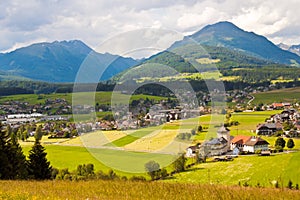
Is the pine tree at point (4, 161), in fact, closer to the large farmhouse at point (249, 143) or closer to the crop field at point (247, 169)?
the crop field at point (247, 169)

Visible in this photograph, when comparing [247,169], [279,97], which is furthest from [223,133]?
[279,97]

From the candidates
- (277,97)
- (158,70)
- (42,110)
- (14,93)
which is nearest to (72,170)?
(158,70)

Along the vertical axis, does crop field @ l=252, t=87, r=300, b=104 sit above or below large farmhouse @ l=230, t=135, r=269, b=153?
above

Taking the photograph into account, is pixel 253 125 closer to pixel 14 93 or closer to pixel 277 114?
pixel 277 114

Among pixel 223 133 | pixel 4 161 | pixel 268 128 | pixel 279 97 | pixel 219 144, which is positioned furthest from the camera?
pixel 279 97

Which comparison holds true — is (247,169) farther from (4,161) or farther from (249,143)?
(4,161)

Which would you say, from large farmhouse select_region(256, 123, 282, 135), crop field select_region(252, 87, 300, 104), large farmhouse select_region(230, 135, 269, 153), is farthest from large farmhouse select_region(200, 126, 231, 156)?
crop field select_region(252, 87, 300, 104)

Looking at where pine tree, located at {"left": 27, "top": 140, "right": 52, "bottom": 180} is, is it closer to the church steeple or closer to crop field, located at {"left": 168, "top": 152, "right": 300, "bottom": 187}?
crop field, located at {"left": 168, "top": 152, "right": 300, "bottom": 187}

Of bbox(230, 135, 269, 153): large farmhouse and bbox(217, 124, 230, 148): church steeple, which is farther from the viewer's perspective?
bbox(217, 124, 230, 148): church steeple

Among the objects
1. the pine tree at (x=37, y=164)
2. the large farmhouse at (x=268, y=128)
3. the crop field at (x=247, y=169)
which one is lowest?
the crop field at (x=247, y=169)

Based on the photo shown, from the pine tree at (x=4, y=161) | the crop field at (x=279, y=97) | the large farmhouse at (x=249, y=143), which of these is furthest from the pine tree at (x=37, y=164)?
the crop field at (x=279, y=97)

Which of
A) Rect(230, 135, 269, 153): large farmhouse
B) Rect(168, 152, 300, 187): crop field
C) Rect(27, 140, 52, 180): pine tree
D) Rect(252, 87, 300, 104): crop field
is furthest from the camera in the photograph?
Rect(252, 87, 300, 104): crop field
